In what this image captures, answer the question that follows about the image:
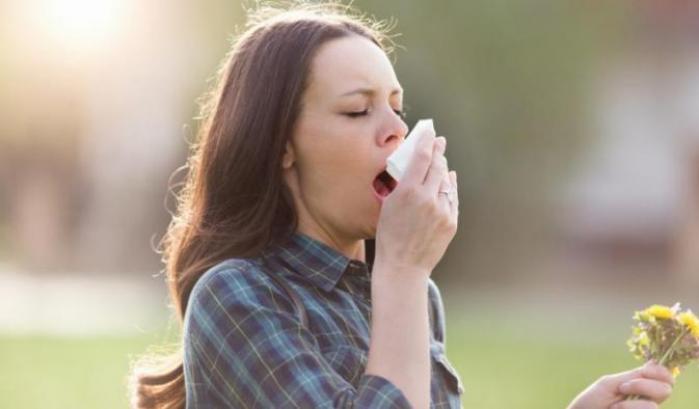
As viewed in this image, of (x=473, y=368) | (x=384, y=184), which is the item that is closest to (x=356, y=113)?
(x=384, y=184)

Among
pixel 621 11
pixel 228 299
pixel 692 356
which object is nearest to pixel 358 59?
pixel 228 299

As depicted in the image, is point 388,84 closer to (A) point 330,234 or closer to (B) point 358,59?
(B) point 358,59

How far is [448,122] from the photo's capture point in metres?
22.8

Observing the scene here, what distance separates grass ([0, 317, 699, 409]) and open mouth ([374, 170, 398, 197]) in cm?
722

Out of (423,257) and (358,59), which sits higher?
(358,59)

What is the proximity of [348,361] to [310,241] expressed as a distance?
30 centimetres

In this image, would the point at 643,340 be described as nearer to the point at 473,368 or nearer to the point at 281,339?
the point at 281,339

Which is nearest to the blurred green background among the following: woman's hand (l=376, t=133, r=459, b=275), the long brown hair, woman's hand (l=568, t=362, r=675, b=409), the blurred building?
the blurred building

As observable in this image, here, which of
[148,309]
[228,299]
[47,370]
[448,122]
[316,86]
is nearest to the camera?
[228,299]

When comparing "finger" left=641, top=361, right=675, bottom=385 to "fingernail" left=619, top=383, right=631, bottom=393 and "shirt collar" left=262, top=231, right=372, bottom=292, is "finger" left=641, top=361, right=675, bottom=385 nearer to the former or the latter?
"fingernail" left=619, top=383, right=631, bottom=393

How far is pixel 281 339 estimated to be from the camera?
2979 mm

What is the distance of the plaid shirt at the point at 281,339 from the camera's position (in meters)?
2.93

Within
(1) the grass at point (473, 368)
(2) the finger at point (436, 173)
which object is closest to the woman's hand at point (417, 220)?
(2) the finger at point (436, 173)

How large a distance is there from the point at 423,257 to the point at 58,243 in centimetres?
2672
